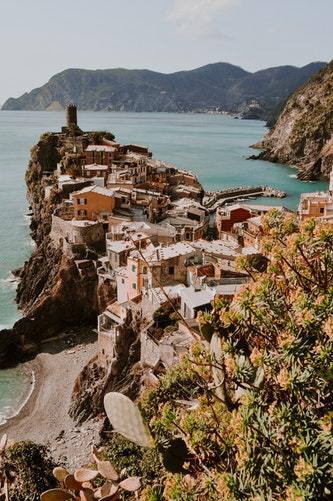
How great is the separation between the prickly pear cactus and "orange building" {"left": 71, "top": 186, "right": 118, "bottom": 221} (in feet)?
99.3

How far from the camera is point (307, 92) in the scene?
11506cm

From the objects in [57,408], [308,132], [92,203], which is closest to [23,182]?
[92,203]

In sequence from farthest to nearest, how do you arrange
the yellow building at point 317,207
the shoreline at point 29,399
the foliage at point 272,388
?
the yellow building at point 317,207 < the shoreline at point 29,399 < the foliage at point 272,388

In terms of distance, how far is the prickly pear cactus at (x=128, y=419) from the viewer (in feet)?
18.9

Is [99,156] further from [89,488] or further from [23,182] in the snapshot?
[89,488]

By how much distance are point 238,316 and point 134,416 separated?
67.0 inches

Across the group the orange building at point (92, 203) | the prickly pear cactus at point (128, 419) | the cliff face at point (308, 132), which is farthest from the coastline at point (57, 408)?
the cliff face at point (308, 132)

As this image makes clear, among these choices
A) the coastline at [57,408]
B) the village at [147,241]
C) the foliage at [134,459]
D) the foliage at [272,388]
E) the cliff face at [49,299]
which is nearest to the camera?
the foliage at [272,388]

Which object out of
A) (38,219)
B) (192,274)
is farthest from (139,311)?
(38,219)

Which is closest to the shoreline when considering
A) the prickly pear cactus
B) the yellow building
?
the prickly pear cactus

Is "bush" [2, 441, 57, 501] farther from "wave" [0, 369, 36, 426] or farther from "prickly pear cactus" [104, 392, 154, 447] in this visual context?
"wave" [0, 369, 36, 426]

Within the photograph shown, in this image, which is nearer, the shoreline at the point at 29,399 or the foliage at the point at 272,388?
the foliage at the point at 272,388

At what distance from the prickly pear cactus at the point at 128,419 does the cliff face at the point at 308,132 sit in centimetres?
8614

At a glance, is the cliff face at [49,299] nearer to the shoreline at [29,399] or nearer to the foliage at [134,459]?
the shoreline at [29,399]
